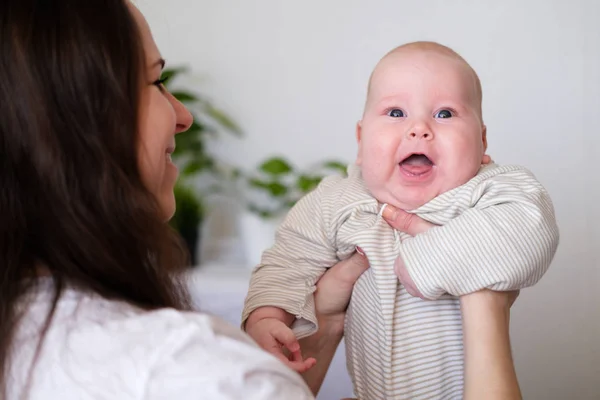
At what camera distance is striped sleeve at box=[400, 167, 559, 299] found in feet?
2.77

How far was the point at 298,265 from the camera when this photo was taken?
1.10 metres

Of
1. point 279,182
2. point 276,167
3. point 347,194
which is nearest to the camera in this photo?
point 347,194

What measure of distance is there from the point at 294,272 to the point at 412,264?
0.27 meters

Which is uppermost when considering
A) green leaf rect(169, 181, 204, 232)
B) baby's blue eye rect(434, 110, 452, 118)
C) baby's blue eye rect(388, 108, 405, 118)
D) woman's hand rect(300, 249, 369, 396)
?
baby's blue eye rect(434, 110, 452, 118)

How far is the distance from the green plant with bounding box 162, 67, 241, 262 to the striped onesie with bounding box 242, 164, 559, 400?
1.12 m

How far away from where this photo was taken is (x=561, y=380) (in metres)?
1.88

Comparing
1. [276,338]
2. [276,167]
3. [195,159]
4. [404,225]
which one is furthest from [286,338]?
[195,159]

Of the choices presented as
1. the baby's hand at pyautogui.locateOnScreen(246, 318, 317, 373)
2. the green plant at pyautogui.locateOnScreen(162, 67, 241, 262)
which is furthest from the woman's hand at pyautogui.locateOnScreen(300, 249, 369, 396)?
the green plant at pyautogui.locateOnScreen(162, 67, 241, 262)

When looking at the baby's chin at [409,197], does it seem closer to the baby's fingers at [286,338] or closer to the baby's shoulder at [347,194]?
the baby's shoulder at [347,194]

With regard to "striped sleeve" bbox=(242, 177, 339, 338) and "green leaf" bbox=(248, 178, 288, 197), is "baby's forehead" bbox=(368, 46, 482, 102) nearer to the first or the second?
"striped sleeve" bbox=(242, 177, 339, 338)

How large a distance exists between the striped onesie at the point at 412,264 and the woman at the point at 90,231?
1.07 ft

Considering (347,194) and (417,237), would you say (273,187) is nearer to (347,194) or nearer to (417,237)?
(347,194)

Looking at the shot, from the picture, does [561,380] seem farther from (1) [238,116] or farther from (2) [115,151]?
(2) [115,151]

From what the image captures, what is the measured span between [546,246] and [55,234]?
63 centimetres
